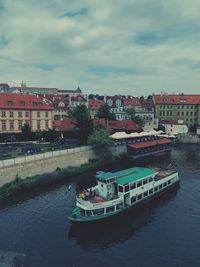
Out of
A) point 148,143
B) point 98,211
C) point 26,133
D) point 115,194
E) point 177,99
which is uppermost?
point 177,99

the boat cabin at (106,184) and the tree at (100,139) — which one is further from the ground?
the tree at (100,139)

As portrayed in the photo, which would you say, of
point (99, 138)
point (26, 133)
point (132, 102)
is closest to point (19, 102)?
point (26, 133)

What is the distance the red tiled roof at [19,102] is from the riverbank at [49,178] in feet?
102

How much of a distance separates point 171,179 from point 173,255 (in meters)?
24.3

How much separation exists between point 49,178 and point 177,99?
103835mm

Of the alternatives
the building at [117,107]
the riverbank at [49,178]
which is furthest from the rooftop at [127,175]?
the building at [117,107]

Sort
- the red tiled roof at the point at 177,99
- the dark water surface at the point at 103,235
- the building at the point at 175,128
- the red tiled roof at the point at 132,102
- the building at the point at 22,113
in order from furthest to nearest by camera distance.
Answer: the red tiled roof at the point at 177,99
the red tiled roof at the point at 132,102
the building at the point at 175,128
the building at the point at 22,113
the dark water surface at the point at 103,235

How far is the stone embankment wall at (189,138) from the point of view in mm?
118225

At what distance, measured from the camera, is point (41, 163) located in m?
59.7

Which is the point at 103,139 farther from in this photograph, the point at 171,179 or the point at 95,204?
the point at 95,204

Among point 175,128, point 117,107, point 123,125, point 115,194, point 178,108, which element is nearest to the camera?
point 115,194

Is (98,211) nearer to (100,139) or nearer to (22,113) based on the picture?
(100,139)

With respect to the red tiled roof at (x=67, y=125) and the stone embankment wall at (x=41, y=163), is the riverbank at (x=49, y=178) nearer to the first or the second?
the stone embankment wall at (x=41, y=163)

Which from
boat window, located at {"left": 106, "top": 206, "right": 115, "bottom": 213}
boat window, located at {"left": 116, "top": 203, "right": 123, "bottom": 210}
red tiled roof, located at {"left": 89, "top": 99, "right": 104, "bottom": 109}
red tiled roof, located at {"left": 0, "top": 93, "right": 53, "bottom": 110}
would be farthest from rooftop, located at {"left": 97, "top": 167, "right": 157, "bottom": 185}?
red tiled roof, located at {"left": 89, "top": 99, "right": 104, "bottom": 109}
